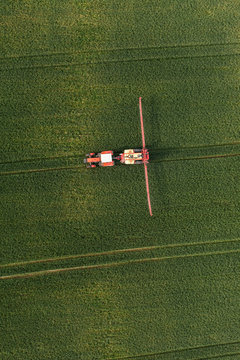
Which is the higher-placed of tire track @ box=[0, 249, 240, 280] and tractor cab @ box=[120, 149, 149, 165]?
tractor cab @ box=[120, 149, 149, 165]

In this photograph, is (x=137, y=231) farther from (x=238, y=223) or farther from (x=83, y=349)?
(x=83, y=349)

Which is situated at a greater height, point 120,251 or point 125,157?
point 125,157

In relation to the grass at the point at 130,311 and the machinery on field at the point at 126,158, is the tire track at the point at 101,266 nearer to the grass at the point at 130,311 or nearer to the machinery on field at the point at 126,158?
the grass at the point at 130,311

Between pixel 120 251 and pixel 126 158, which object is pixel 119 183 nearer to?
pixel 126 158

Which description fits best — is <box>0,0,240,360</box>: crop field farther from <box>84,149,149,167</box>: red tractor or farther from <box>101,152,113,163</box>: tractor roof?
<box>101,152,113,163</box>: tractor roof

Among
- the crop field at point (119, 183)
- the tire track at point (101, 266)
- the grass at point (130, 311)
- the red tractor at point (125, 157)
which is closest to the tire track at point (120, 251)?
the crop field at point (119, 183)

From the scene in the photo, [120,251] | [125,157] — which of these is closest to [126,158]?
[125,157]

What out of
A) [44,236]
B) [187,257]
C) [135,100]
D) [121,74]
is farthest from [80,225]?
[121,74]

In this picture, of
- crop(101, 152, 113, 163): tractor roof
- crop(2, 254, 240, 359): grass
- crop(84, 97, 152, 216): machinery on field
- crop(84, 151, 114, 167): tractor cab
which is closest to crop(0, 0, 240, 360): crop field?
crop(2, 254, 240, 359): grass
